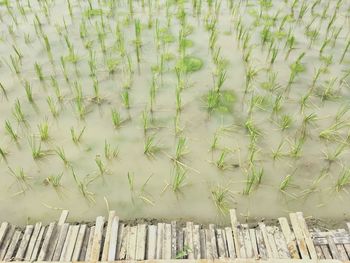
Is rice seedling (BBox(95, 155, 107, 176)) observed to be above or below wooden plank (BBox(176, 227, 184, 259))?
above

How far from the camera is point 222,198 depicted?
2.50 meters

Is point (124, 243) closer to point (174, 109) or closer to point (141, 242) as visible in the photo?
point (141, 242)

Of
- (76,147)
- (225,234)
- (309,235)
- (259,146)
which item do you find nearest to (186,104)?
(259,146)

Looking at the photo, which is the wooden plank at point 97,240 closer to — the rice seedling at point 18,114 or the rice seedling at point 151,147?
the rice seedling at point 151,147

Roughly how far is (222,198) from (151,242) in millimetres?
621

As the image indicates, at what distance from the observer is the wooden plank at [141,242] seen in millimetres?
2121

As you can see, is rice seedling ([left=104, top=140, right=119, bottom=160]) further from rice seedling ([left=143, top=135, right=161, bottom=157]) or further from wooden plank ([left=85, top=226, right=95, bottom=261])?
wooden plank ([left=85, top=226, right=95, bottom=261])

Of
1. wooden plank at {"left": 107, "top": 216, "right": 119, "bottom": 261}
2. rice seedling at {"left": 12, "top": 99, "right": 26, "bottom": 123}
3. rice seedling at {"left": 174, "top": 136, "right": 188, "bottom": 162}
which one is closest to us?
wooden plank at {"left": 107, "top": 216, "right": 119, "bottom": 261}

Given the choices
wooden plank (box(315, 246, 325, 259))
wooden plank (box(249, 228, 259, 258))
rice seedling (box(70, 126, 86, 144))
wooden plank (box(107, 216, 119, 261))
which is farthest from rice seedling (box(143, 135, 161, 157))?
wooden plank (box(315, 246, 325, 259))

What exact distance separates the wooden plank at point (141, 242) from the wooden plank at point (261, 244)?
0.71 m

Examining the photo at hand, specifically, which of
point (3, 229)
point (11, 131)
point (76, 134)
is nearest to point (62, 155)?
point (76, 134)

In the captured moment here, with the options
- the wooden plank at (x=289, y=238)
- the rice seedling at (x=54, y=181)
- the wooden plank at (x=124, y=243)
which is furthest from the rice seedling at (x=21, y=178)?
the wooden plank at (x=289, y=238)

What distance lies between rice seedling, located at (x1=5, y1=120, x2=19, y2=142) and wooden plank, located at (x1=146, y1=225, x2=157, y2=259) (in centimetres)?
140

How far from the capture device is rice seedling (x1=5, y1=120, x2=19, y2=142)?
277cm
